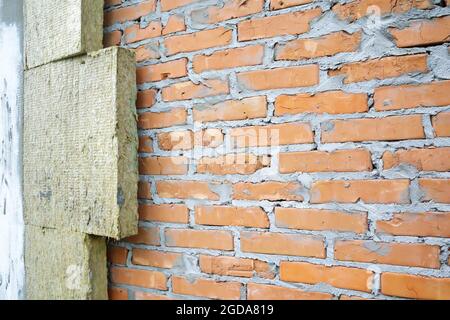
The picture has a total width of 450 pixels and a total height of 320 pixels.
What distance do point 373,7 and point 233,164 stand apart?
65cm

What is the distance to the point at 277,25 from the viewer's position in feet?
3.48

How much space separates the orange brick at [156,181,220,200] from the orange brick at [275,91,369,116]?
360mm

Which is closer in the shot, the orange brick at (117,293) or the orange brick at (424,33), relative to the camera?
the orange brick at (424,33)

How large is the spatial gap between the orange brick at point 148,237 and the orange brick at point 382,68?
85cm

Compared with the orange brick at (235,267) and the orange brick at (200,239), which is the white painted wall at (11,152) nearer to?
the orange brick at (200,239)

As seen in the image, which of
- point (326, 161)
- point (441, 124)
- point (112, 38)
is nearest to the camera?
point (441, 124)

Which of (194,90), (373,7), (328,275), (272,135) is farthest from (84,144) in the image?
(373,7)

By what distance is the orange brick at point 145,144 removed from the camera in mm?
1243

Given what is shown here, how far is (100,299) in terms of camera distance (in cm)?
125

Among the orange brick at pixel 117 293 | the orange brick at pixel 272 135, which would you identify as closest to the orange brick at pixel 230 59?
the orange brick at pixel 272 135

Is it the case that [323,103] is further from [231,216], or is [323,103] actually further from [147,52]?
[147,52]

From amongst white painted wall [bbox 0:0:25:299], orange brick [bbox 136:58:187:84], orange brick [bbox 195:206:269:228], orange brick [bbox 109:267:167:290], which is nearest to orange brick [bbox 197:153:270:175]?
orange brick [bbox 195:206:269:228]

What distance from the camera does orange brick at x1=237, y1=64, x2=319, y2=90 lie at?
1017 mm
